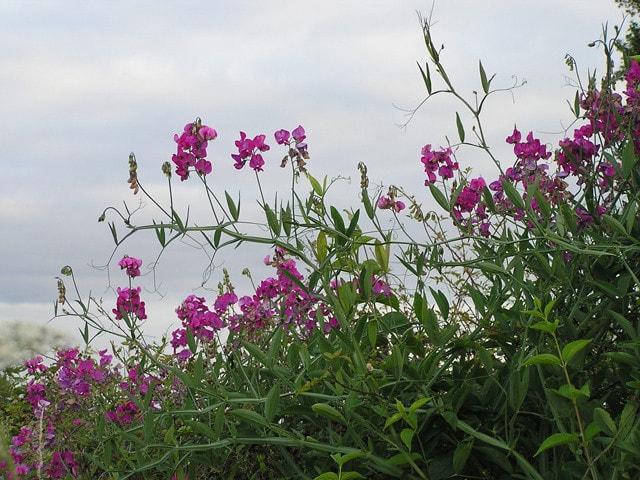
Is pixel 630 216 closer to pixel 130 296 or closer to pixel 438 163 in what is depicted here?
pixel 438 163

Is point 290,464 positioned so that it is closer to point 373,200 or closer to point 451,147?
point 373,200

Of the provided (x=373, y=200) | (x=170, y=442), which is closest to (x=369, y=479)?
(x=170, y=442)

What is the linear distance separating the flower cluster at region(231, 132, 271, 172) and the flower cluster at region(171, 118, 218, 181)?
181 mm

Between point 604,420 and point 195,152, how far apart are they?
4.94 ft

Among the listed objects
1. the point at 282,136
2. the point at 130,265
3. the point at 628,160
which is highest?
the point at 282,136

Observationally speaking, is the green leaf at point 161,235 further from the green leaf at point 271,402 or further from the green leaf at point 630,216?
the green leaf at point 630,216

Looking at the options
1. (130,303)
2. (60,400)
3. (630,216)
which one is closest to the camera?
(630,216)

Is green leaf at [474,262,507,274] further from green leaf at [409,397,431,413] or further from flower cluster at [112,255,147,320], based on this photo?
flower cluster at [112,255,147,320]

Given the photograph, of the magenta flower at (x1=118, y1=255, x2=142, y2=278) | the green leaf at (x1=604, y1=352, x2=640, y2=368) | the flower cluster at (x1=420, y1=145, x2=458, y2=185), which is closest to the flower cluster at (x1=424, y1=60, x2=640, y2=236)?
the flower cluster at (x1=420, y1=145, x2=458, y2=185)

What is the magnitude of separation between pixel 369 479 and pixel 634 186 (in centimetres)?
130

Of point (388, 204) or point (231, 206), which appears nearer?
point (231, 206)

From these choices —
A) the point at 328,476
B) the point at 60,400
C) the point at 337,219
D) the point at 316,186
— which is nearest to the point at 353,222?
the point at 337,219

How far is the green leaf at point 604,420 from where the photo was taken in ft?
6.82

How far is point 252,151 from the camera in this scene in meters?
2.91
